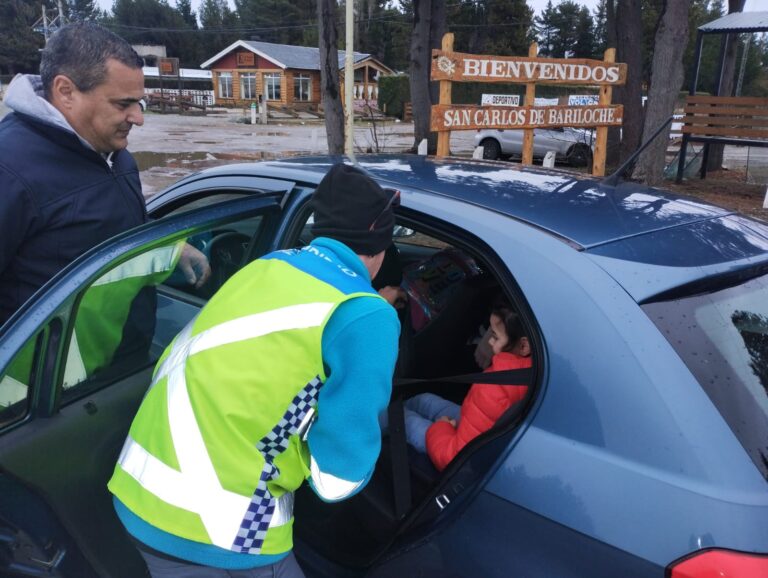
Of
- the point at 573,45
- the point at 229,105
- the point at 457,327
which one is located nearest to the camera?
the point at 457,327

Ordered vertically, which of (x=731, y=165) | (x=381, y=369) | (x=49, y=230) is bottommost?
(x=731, y=165)

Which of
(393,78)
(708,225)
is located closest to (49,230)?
(708,225)

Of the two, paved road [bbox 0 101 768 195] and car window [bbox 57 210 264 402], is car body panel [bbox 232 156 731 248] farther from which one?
paved road [bbox 0 101 768 195]

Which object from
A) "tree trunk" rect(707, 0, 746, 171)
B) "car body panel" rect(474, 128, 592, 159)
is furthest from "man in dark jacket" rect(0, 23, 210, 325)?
"car body panel" rect(474, 128, 592, 159)

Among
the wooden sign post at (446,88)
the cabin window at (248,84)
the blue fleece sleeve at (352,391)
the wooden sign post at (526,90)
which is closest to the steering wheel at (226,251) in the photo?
the blue fleece sleeve at (352,391)

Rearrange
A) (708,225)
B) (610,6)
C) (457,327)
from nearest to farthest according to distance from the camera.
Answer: (708,225) < (457,327) < (610,6)

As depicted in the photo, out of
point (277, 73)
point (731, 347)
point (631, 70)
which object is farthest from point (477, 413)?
point (277, 73)

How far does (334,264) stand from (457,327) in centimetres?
146

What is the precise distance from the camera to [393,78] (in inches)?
1590

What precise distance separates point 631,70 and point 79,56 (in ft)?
42.4

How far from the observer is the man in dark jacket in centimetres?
181

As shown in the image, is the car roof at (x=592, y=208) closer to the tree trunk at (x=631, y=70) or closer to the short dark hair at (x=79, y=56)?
the short dark hair at (x=79, y=56)

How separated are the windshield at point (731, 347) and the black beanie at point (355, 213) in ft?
2.05

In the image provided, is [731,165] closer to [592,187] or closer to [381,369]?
[592,187]
